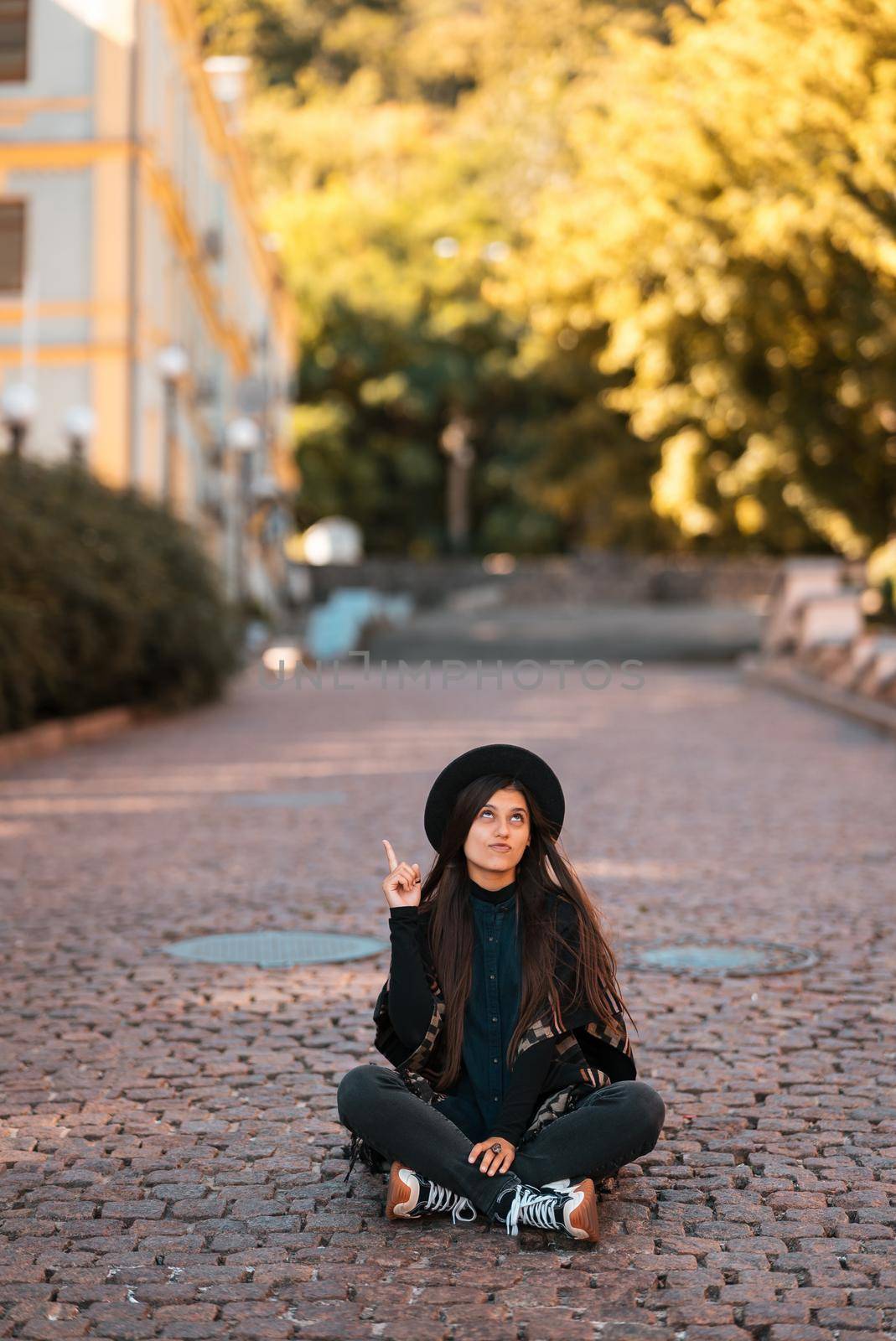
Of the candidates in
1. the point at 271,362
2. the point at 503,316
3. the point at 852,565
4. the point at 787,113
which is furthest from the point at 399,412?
the point at 787,113

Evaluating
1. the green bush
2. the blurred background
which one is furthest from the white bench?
the green bush

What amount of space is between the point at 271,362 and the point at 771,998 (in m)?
45.8

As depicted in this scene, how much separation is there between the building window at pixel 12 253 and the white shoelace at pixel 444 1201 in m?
28.0

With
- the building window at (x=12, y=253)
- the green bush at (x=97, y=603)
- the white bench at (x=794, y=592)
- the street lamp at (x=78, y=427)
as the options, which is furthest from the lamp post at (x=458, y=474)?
the green bush at (x=97, y=603)

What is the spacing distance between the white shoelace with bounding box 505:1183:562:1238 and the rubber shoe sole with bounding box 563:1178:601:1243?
4 centimetres

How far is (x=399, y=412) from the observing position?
203 ft

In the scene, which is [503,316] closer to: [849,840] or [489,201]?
[489,201]

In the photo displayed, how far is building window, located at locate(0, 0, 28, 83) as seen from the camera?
30.0 meters

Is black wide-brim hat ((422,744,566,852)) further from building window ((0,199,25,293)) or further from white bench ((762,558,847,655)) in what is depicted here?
building window ((0,199,25,293))

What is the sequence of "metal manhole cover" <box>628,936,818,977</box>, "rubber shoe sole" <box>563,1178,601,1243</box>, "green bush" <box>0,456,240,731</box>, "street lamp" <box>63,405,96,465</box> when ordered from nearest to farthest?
"rubber shoe sole" <box>563,1178,601,1243</box>
"metal manhole cover" <box>628,936,818,977</box>
"green bush" <box>0,456,240,731</box>
"street lamp" <box>63,405,96,465</box>

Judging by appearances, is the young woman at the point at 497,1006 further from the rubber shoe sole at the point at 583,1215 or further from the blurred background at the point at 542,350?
the blurred background at the point at 542,350

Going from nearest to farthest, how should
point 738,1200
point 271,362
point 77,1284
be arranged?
point 77,1284 < point 738,1200 < point 271,362

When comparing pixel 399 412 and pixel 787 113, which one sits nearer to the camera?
pixel 787 113

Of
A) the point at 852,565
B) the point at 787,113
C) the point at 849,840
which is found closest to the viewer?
the point at 849,840
